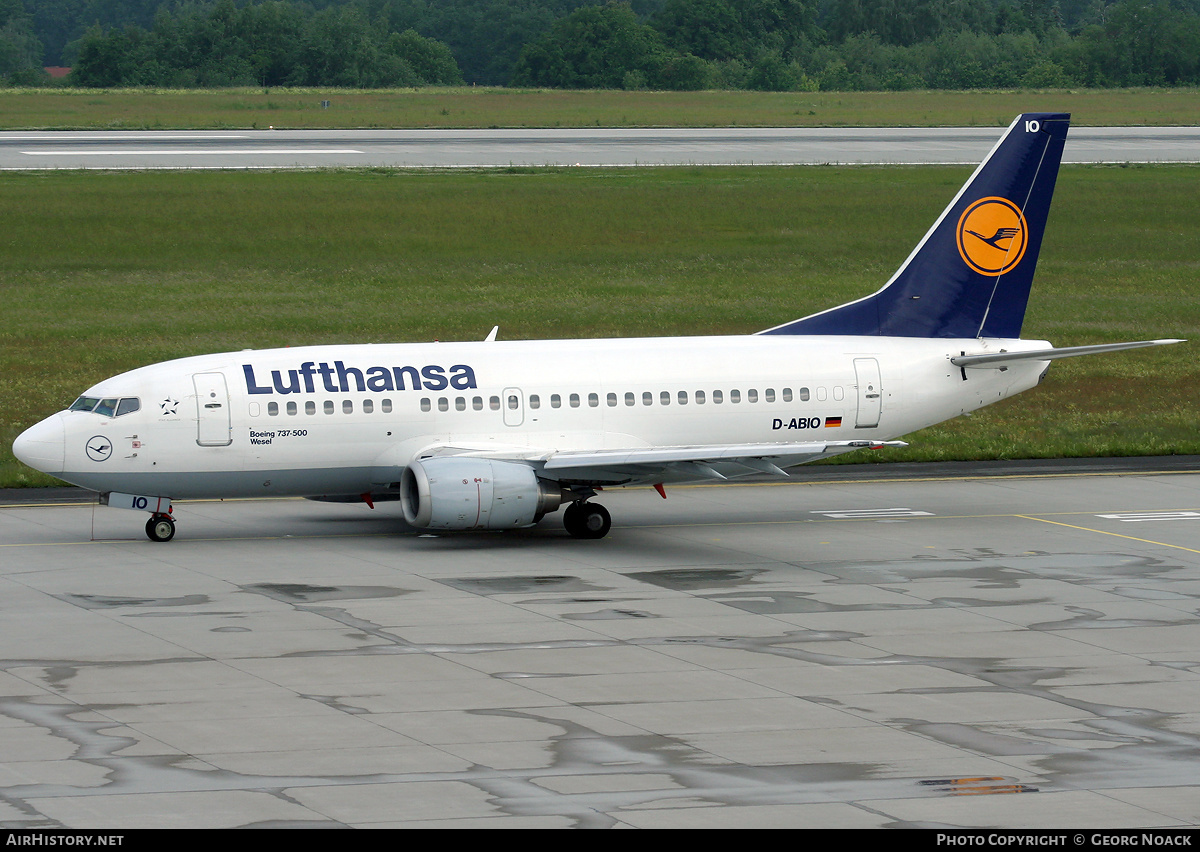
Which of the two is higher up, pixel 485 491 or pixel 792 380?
pixel 792 380

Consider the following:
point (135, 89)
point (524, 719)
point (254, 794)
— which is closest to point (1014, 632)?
point (524, 719)

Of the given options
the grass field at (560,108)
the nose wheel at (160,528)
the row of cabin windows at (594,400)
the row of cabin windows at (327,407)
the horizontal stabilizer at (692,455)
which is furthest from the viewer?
the grass field at (560,108)

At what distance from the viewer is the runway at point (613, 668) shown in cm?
1925

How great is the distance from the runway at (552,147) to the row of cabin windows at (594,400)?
68.2m

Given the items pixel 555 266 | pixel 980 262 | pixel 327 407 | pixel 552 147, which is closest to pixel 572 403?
pixel 327 407

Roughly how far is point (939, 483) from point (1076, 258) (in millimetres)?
41017

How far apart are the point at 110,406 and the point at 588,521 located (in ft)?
31.8

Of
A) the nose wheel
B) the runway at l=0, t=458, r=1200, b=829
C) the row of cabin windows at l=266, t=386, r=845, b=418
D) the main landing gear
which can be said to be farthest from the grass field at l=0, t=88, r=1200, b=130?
the runway at l=0, t=458, r=1200, b=829

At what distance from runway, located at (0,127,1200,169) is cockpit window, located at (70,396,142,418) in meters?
67.3

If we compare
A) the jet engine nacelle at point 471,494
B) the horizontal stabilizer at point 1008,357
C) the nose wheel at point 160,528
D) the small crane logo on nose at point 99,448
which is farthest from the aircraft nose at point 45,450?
the horizontal stabilizer at point 1008,357

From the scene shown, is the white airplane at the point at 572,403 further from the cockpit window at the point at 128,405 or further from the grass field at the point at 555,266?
the grass field at the point at 555,266

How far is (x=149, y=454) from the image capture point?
33.7m
